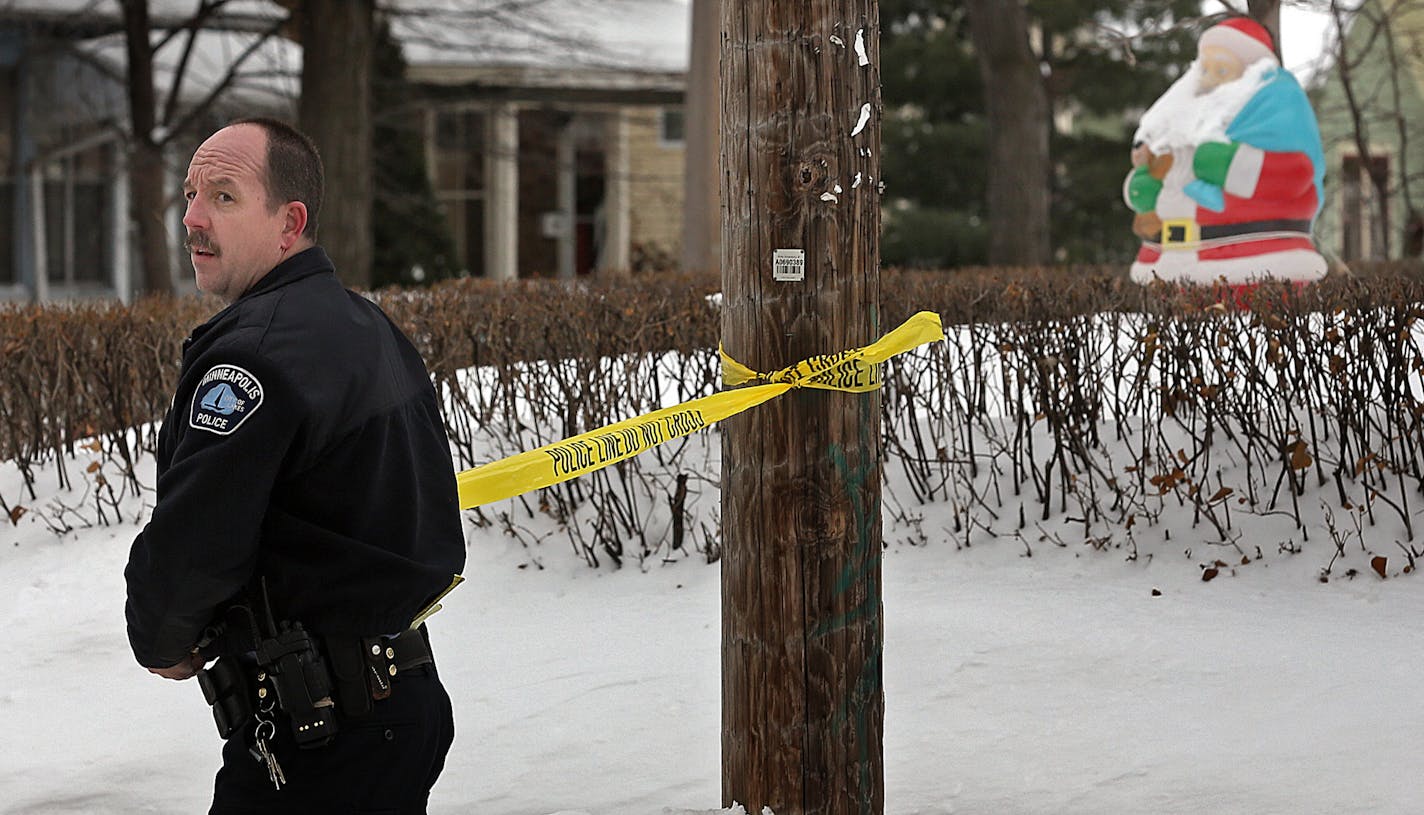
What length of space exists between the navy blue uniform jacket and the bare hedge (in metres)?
3.71

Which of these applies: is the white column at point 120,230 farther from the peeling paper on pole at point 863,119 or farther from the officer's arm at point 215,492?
the officer's arm at point 215,492

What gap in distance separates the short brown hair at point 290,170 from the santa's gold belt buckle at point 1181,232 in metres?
9.07

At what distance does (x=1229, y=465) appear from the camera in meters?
6.75

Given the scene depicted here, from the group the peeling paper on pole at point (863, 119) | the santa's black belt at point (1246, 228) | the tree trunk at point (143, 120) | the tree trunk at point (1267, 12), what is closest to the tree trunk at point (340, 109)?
the tree trunk at point (143, 120)

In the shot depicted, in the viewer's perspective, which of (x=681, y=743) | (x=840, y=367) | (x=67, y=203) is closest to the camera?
(x=840, y=367)

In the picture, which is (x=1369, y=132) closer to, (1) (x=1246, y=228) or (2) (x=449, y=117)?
(2) (x=449, y=117)

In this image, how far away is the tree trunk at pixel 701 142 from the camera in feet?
57.8

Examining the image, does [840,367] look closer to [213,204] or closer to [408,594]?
[408,594]

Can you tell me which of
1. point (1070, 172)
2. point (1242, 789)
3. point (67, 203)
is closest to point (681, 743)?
point (1242, 789)

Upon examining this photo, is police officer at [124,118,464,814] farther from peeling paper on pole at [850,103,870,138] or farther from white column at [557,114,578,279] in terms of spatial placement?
white column at [557,114,578,279]

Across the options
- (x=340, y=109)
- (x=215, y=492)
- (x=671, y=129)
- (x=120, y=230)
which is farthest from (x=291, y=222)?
(x=671, y=129)

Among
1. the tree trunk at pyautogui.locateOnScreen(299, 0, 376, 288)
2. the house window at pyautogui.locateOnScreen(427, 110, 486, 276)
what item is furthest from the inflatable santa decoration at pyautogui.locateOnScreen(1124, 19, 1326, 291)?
the house window at pyautogui.locateOnScreen(427, 110, 486, 276)

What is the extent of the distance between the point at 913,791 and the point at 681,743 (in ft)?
2.60

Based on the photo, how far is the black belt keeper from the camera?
9.45 feet
